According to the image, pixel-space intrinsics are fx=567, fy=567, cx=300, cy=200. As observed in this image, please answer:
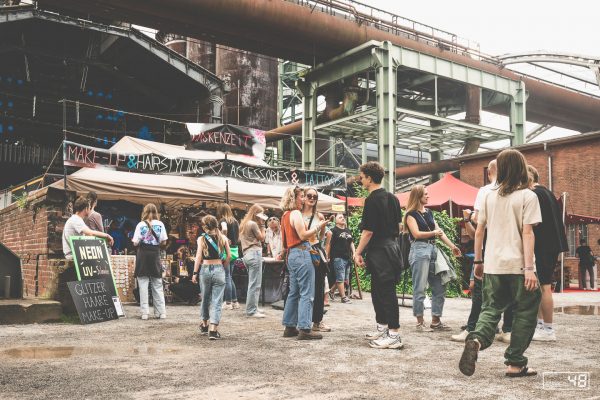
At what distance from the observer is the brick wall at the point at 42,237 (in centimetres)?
934

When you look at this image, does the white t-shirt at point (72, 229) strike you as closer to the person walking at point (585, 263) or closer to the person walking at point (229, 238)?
the person walking at point (229, 238)

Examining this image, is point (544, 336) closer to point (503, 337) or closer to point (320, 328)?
point (503, 337)

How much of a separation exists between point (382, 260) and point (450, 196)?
12.9 metres

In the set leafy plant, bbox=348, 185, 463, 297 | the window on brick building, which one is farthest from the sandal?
the window on brick building

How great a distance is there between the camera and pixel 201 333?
7078 mm

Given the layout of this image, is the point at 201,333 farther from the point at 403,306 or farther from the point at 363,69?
the point at 363,69

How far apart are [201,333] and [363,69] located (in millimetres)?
17692

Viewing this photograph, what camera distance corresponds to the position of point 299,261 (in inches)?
254

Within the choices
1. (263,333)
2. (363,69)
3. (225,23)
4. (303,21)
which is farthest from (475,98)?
(263,333)

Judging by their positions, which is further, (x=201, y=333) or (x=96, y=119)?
(x=96, y=119)

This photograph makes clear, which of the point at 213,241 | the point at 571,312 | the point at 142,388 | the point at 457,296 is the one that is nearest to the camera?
the point at 142,388

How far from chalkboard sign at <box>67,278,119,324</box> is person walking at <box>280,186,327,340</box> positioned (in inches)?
129

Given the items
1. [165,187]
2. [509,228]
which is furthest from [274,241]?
[509,228]

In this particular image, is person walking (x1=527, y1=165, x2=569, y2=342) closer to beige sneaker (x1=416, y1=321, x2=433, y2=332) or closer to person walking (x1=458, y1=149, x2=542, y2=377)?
person walking (x1=458, y1=149, x2=542, y2=377)
